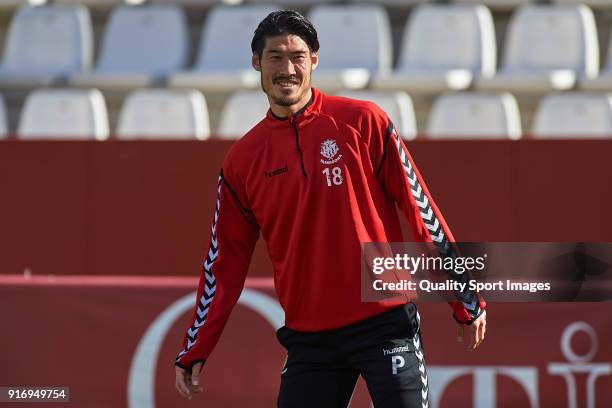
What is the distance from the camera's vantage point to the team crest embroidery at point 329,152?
11.0 feet

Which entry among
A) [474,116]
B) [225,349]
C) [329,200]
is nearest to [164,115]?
[474,116]

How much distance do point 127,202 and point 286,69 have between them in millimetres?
3489

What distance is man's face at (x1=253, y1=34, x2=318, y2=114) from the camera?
11.0ft

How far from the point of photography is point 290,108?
343 centimetres

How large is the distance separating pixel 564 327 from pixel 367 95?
3.23m

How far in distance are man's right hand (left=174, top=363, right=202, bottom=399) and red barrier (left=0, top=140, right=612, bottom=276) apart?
114 inches

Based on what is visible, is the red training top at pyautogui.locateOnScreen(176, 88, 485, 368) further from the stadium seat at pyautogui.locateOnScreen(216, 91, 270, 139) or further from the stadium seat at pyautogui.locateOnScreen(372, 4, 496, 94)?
the stadium seat at pyautogui.locateOnScreen(372, 4, 496, 94)

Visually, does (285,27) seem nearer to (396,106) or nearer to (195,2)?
(396,106)

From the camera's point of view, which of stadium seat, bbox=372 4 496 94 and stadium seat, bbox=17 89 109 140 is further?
stadium seat, bbox=372 4 496 94

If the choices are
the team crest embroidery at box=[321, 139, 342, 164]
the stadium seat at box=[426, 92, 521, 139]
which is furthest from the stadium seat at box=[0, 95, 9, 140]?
the team crest embroidery at box=[321, 139, 342, 164]

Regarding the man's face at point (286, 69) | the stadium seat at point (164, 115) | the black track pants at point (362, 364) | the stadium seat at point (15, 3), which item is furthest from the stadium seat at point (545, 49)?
the black track pants at point (362, 364)

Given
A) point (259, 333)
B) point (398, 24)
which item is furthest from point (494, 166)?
point (398, 24)

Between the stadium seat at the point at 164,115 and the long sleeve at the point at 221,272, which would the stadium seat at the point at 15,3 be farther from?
the long sleeve at the point at 221,272

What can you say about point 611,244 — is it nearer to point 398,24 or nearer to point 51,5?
point 398,24
